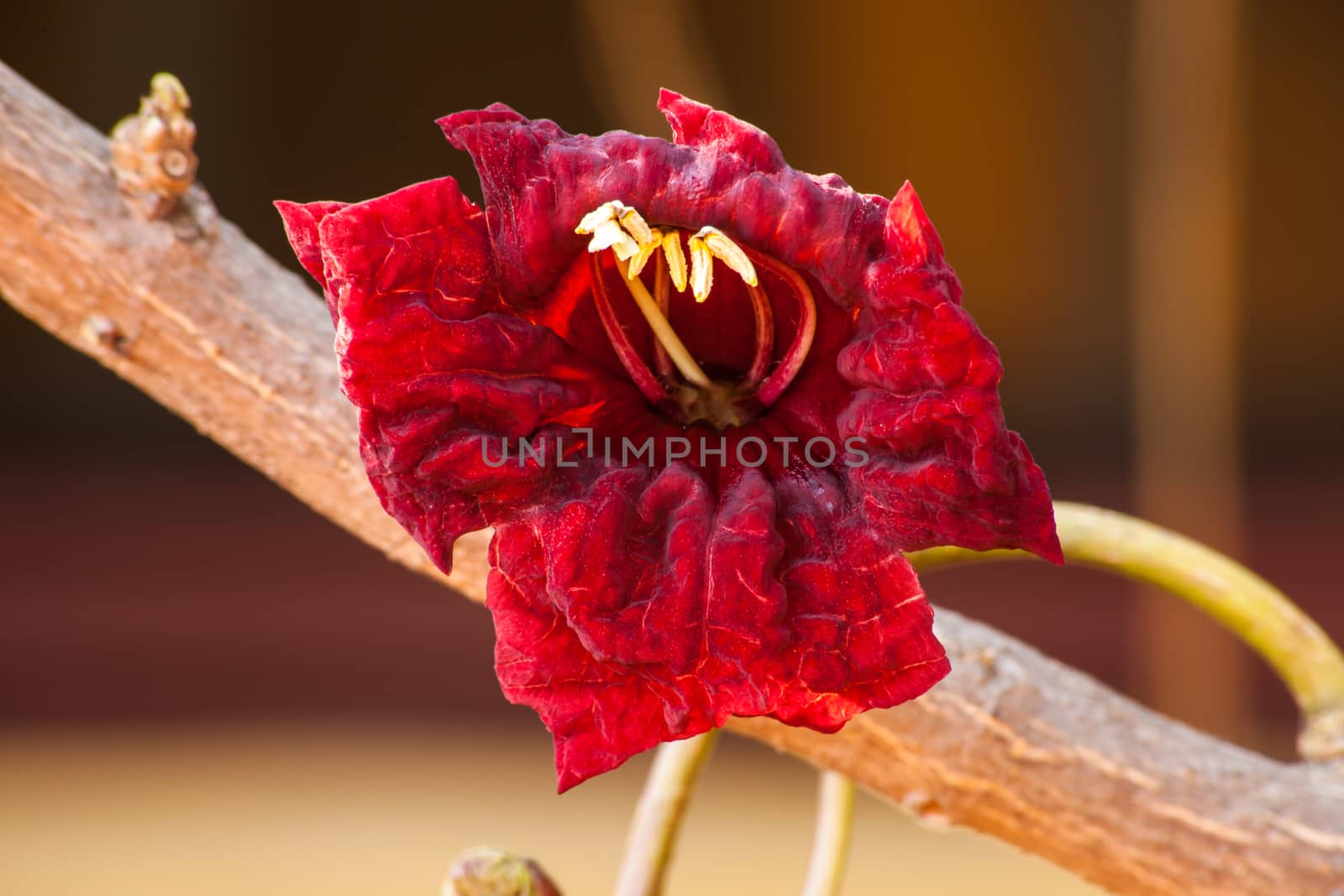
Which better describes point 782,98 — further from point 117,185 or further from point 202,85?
point 117,185

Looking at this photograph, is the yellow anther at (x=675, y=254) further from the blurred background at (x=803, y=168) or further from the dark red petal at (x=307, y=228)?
the blurred background at (x=803, y=168)

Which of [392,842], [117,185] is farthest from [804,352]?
[392,842]

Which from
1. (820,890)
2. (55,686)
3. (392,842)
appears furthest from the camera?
(55,686)

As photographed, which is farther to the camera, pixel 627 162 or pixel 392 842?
pixel 392 842

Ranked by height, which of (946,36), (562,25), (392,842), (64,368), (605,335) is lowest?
(392,842)

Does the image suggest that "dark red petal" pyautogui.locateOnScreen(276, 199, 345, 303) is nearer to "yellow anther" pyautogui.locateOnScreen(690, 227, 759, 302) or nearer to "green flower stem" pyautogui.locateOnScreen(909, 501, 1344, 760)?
"yellow anther" pyautogui.locateOnScreen(690, 227, 759, 302)

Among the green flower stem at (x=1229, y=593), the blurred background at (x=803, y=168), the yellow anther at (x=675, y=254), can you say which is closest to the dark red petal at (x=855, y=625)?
the yellow anther at (x=675, y=254)

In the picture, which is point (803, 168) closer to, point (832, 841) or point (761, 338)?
point (832, 841)

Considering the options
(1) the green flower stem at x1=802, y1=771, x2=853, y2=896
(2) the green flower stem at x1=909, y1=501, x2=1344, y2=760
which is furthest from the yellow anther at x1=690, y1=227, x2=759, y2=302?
(1) the green flower stem at x1=802, y1=771, x2=853, y2=896
